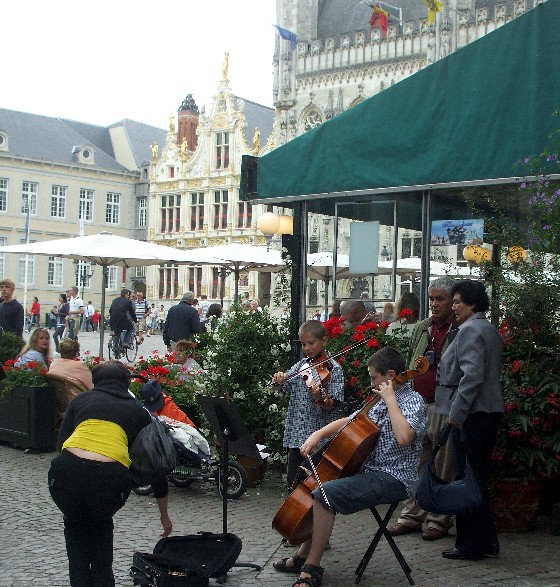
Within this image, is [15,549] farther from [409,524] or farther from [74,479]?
[409,524]

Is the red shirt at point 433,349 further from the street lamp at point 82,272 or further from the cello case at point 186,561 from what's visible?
the street lamp at point 82,272

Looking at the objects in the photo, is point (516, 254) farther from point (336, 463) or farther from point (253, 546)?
point (253, 546)

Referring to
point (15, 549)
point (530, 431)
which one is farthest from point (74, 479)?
point (530, 431)

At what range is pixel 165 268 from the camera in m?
57.2

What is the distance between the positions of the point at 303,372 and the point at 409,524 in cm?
141

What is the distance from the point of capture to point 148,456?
504cm

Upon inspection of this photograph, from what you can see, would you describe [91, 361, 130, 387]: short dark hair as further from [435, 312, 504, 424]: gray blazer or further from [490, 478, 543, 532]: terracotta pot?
[490, 478, 543, 532]: terracotta pot

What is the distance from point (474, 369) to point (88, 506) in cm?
261

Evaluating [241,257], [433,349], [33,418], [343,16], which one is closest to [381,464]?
[433,349]

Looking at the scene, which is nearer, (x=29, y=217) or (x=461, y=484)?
(x=461, y=484)

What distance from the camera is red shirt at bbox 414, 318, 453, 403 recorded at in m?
6.84

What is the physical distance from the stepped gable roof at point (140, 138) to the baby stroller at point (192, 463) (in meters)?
54.3

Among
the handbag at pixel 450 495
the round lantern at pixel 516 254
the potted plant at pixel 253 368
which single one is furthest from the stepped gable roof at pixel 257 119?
the handbag at pixel 450 495

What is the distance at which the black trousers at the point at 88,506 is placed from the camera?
473cm
